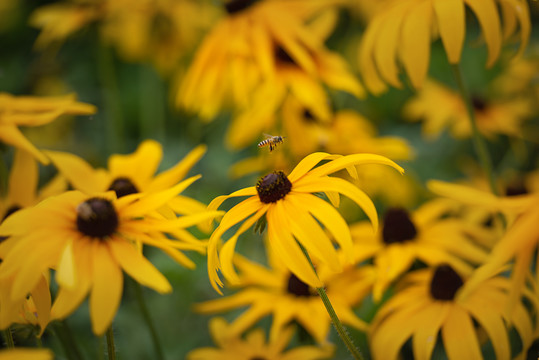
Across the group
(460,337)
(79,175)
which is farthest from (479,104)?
(79,175)

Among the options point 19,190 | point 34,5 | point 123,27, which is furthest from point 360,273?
point 34,5

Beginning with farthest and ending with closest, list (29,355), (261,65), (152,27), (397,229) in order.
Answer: (152,27) < (261,65) < (397,229) < (29,355)

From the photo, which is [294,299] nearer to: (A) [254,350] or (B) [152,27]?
(A) [254,350]

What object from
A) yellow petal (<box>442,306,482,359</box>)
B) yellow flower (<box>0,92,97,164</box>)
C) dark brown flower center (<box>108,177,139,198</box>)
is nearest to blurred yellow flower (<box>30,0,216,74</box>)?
yellow flower (<box>0,92,97,164</box>)

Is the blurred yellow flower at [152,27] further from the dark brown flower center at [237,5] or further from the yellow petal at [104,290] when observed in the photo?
the yellow petal at [104,290]

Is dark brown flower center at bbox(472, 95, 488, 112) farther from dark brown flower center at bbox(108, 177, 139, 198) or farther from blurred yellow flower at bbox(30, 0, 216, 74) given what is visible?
dark brown flower center at bbox(108, 177, 139, 198)
